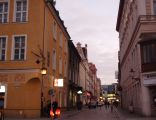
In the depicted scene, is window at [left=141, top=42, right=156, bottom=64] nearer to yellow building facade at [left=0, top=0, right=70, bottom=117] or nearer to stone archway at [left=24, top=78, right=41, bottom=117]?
yellow building facade at [left=0, top=0, right=70, bottom=117]

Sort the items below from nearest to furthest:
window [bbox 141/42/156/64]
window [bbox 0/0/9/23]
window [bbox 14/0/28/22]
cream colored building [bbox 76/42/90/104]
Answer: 1. window [bbox 141/42/156/64]
2. window [bbox 14/0/28/22]
3. window [bbox 0/0/9/23]
4. cream colored building [bbox 76/42/90/104]

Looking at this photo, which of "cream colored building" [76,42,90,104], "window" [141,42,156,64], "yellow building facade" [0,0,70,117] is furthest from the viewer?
"cream colored building" [76,42,90,104]

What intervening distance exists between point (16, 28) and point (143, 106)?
14.3 metres

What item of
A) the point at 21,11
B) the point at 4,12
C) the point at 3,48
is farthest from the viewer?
the point at 4,12

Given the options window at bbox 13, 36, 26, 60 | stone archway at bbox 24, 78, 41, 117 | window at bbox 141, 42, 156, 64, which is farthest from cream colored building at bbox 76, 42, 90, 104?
window at bbox 141, 42, 156, 64

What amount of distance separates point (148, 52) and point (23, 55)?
38.9 feet

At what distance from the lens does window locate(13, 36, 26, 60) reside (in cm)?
3281

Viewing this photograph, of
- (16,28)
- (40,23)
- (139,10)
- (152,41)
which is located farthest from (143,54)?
(16,28)

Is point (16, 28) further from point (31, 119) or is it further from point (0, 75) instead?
point (31, 119)

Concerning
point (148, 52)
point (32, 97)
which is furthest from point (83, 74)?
point (148, 52)

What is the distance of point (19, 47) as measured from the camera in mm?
33062

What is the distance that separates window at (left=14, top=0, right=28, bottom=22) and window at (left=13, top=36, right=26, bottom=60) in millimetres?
1890

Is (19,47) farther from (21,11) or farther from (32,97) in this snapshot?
(32,97)

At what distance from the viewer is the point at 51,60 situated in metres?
38.4
